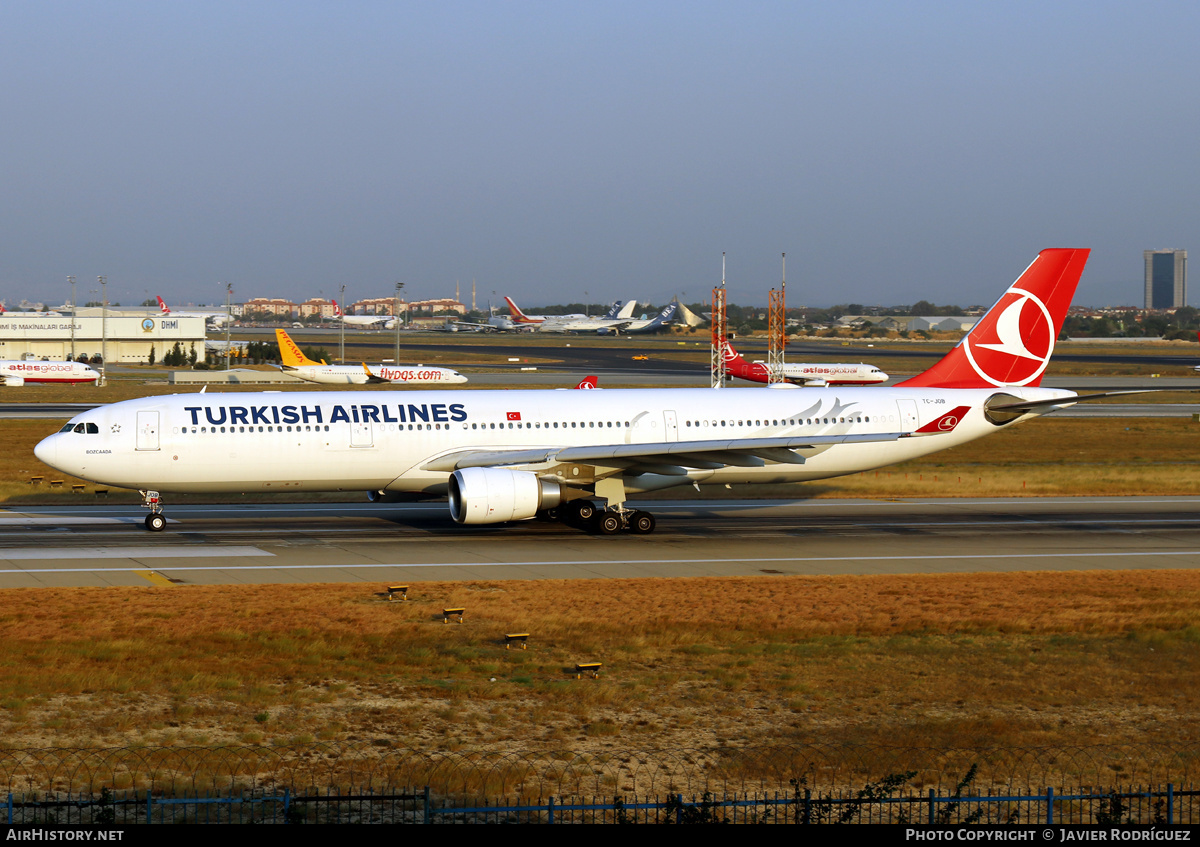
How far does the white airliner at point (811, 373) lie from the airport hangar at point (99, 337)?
69896 millimetres

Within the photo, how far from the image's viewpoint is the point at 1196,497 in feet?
154

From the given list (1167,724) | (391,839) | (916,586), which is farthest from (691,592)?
(391,839)

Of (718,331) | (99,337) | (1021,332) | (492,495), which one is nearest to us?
(492,495)

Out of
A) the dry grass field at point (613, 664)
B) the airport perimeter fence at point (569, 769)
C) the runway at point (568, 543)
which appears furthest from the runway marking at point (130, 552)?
the airport perimeter fence at point (569, 769)

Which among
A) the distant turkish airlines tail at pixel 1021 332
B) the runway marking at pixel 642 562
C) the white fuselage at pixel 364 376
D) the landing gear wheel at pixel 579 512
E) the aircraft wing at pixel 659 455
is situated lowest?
the runway marking at pixel 642 562

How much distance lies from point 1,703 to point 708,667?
12033 mm

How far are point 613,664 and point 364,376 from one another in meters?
92.3

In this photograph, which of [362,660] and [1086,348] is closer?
[362,660]

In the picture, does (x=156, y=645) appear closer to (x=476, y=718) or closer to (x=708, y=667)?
(x=476, y=718)

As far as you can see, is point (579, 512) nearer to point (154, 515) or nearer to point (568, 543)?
point (568, 543)

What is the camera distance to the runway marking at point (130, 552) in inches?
1235

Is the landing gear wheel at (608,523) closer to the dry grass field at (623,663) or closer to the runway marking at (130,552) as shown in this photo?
the dry grass field at (623,663)

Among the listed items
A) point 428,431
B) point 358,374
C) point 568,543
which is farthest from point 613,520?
point 358,374

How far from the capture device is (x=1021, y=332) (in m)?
42.3
